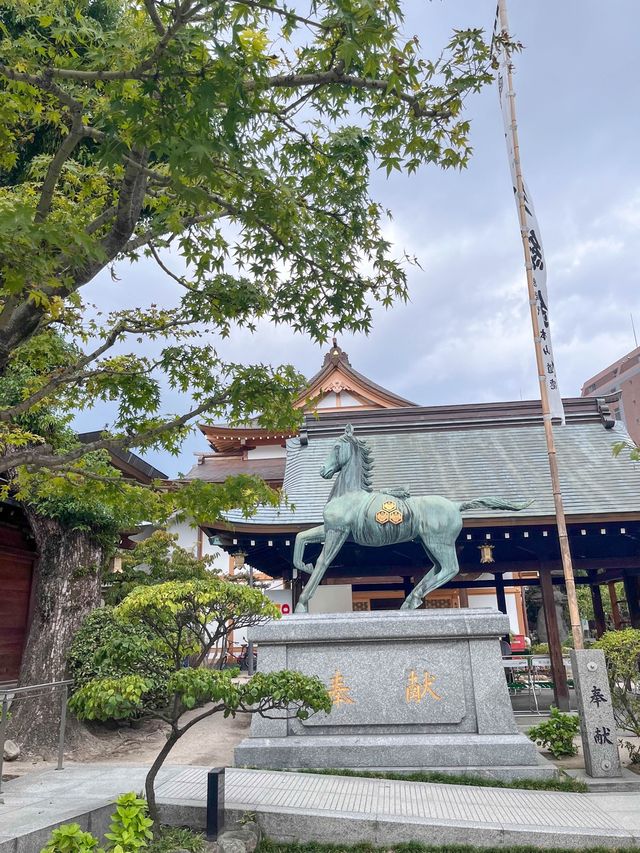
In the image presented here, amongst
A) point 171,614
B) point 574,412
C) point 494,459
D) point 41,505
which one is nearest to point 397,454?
point 494,459

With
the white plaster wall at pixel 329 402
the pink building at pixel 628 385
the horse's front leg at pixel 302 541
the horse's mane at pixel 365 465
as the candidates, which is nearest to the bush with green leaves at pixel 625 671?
the horse's mane at pixel 365 465

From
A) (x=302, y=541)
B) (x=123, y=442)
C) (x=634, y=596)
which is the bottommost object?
(x=634, y=596)

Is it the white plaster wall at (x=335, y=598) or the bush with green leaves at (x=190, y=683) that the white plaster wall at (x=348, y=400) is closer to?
the white plaster wall at (x=335, y=598)

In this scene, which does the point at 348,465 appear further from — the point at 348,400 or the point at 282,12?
the point at 348,400

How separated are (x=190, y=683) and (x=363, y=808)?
2097 mm

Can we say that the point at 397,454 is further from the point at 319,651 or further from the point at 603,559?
the point at 319,651

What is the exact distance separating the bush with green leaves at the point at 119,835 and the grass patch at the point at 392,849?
1.12 m

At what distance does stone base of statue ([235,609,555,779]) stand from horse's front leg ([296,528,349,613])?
0.33 metres

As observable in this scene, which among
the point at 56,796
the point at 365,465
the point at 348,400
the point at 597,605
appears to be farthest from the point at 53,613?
the point at 348,400

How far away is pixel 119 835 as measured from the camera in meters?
3.79

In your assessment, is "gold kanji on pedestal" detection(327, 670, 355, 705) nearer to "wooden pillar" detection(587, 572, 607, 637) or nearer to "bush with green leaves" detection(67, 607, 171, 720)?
"bush with green leaves" detection(67, 607, 171, 720)

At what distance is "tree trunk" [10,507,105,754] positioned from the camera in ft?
26.7

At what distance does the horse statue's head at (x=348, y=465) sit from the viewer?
8.23m

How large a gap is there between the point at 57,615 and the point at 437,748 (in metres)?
5.72
